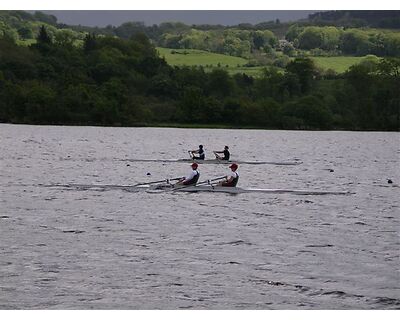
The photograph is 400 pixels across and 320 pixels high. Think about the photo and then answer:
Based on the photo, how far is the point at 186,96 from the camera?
547 feet

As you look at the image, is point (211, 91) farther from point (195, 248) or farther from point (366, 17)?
point (195, 248)

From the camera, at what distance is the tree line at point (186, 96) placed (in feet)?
539

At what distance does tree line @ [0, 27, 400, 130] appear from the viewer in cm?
16438

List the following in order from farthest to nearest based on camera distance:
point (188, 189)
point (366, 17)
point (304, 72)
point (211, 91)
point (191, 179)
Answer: point (211, 91) → point (304, 72) → point (366, 17) → point (188, 189) → point (191, 179)

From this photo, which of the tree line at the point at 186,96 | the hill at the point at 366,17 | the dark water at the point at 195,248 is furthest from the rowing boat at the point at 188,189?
the tree line at the point at 186,96

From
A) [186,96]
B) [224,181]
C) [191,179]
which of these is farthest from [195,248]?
[186,96]

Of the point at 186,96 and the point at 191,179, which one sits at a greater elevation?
the point at 186,96

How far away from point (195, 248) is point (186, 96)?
139 m

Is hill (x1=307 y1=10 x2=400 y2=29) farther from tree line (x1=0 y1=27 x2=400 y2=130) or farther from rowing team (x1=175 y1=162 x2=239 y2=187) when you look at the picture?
tree line (x1=0 y1=27 x2=400 y2=130)

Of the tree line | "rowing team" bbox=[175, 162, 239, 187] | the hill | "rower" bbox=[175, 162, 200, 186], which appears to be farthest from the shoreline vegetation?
"rowing team" bbox=[175, 162, 239, 187]

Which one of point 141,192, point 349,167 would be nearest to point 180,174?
point 141,192

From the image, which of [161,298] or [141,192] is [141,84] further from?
[161,298]

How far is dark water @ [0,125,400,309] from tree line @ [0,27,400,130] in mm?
109759

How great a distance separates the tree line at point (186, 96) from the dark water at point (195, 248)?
110 meters
